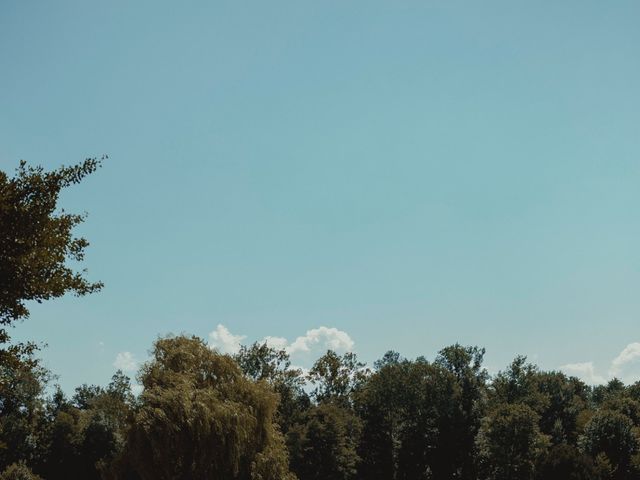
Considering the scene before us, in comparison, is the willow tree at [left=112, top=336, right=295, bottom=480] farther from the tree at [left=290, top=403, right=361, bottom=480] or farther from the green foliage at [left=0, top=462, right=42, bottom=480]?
the green foliage at [left=0, top=462, right=42, bottom=480]

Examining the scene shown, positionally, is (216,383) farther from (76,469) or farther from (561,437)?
(561,437)

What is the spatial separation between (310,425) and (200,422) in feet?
75.5

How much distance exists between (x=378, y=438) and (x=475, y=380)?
1150 cm

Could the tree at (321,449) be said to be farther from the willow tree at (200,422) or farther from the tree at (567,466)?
the willow tree at (200,422)

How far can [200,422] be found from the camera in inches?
1203

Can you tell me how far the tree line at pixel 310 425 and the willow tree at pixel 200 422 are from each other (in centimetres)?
6

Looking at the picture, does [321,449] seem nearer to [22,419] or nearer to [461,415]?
[461,415]

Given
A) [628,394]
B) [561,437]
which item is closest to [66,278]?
[561,437]

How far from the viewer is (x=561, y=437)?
2670 inches

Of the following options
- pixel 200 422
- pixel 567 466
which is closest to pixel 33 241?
pixel 200 422

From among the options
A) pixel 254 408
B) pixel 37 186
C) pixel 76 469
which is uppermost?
pixel 37 186

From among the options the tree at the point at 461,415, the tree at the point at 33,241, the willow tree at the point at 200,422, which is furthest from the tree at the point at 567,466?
the tree at the point at 33,241

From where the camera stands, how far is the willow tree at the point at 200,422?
98.7 ft

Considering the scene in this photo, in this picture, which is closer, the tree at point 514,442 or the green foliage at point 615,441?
the tree at point 514,442
